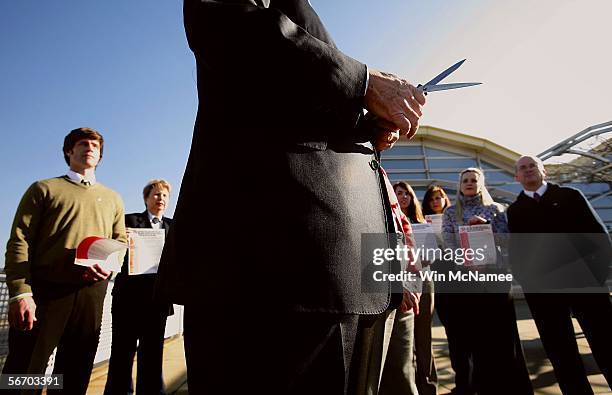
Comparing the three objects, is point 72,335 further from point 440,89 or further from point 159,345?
point 440,89

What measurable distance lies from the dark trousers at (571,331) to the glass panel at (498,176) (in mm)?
14932

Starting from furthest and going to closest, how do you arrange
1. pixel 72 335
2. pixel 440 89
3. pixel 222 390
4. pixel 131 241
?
pixel 131 241, pixel 72 335, pixel 440 89, pixel 222 390

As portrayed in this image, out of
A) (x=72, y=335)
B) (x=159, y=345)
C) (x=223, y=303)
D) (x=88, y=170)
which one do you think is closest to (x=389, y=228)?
(x=223, y=303)

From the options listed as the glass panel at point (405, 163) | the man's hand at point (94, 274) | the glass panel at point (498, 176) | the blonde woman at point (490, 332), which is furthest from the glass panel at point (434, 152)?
the man's hand at point (94, 274)

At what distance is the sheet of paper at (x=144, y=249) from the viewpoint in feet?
9.55

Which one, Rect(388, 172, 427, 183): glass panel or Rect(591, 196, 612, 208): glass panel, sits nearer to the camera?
Rect(388, 172, 427, 183): glass panel

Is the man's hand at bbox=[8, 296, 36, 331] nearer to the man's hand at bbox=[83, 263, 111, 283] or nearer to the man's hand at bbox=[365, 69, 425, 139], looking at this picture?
the man's hand at bbox=[83, 263, 111, 283]

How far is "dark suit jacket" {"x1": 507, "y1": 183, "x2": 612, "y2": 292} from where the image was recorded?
2.94 metres

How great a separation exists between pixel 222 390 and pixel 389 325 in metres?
0.49

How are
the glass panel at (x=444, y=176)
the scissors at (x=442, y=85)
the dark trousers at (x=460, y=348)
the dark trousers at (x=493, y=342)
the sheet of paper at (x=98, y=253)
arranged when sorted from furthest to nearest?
the glass panel at (x=444, y=176)
the dark trousers at (x=460, y=348)
the dark trousers at (x=493, y=342)
the sheet of paper at (x=98, y=253)
the scissors at (x=442, y=85)

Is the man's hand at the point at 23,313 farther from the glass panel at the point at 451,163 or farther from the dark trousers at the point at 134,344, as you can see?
the glass panel at the point at 451,163

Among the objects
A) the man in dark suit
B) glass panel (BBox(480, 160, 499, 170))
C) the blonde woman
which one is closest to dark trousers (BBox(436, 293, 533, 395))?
the blonde woman

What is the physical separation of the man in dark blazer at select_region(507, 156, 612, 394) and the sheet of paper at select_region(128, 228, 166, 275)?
2.98 metres

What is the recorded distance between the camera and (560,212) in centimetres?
306
